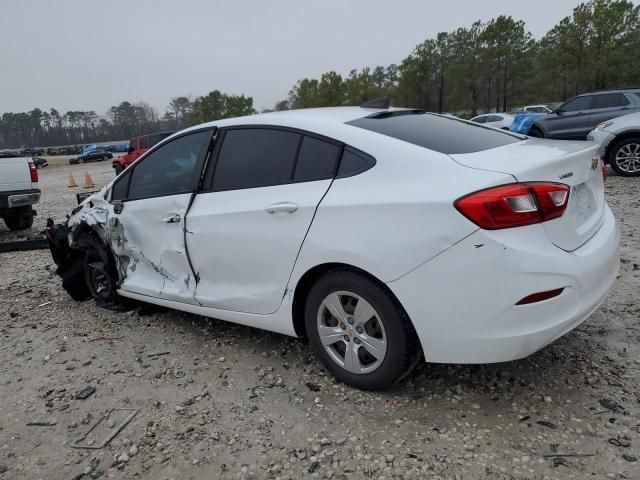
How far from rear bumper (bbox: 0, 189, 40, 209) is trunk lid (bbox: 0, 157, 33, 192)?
8cm

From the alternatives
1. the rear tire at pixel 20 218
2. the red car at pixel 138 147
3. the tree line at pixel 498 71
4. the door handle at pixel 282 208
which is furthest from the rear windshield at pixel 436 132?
the tree line at pixel 498 71

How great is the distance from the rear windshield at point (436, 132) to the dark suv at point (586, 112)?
9.30 metres

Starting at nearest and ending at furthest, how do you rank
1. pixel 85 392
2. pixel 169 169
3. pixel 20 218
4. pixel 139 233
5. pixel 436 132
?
pixel 436 132
pixel 85 392
pixel 169 169
pixel 139 233
pixel 20 218

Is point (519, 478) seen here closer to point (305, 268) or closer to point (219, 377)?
point (305, 268)

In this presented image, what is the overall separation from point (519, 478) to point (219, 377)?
181cm

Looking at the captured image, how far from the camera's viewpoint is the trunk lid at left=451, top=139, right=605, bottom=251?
88.0 inches

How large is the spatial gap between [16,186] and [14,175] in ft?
0.61

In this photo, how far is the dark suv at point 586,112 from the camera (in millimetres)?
10539

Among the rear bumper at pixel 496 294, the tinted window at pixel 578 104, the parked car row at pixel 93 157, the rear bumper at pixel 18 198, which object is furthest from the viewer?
the parked car row at pixel 93 157

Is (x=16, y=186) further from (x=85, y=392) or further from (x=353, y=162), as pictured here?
(x=353, y=162)

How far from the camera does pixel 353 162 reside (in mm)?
2574

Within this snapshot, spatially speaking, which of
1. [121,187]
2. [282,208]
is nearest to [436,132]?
[282,208]

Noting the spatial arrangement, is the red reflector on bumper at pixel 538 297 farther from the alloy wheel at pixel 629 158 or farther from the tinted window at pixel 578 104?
the tinted window at pixel 578 104

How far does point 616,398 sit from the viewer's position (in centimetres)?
251
